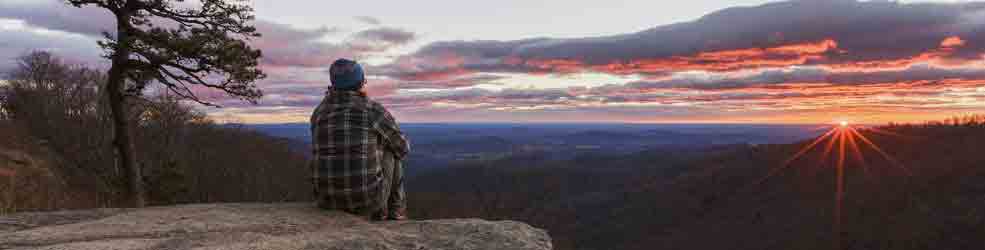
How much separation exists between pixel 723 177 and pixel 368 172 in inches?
4317

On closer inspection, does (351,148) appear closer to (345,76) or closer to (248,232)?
(345,76)

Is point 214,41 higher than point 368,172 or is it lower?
higher

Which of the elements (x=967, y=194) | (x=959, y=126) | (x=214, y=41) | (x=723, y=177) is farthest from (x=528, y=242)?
(x=723, y=177)

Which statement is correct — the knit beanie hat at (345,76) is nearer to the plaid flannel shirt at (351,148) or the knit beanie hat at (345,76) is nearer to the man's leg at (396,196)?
the plaid flannel shirt at (351,148)

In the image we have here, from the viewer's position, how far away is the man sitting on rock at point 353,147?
4074mm

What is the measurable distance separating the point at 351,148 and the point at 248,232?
1.06 meters

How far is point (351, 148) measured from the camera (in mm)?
4039

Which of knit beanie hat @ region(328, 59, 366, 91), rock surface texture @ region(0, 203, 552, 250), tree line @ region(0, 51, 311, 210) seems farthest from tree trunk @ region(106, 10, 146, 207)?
knit beanie hat @ region(328, 59, 366, 91)

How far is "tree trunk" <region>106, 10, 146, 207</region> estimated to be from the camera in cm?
960

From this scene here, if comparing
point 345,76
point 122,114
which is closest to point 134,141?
point 122,114

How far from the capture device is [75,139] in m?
22.1

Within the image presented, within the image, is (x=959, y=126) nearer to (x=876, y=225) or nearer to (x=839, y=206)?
(x=839, y=206)

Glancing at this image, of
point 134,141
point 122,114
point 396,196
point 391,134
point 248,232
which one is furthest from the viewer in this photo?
point 134,141

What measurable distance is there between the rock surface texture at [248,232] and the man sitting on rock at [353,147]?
0.21 m
